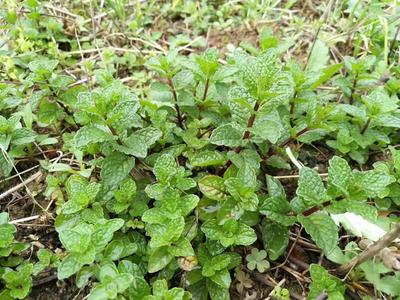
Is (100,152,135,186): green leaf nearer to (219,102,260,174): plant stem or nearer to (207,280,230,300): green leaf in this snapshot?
(219,102,260,174): plant stem

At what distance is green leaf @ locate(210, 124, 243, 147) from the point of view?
166 centimetres

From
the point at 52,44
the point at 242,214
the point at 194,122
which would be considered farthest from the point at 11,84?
the point at 242,214

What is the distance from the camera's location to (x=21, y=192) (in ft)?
6.31

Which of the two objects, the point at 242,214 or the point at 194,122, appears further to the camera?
the point at 194,122

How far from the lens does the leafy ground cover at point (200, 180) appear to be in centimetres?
153

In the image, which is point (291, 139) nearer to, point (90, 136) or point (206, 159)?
point (206, 159)

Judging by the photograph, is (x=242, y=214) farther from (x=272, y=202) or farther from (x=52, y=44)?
(x=52, y=44)

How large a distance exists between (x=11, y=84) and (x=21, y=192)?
58cm

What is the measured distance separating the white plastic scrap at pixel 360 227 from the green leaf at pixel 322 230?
20cm

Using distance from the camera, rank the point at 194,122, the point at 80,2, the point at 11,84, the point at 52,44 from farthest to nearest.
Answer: the point at 80,2, the point at 52,44, the point at 11,84, the point at 194,122

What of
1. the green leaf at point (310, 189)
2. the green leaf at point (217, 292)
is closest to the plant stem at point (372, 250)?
the green leaf at point (310, 189)

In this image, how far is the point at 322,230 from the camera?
1.51 meters

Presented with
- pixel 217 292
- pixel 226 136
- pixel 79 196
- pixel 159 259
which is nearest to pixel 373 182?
pixel 226 136

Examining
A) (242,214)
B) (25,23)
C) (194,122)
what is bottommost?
(242,214)
